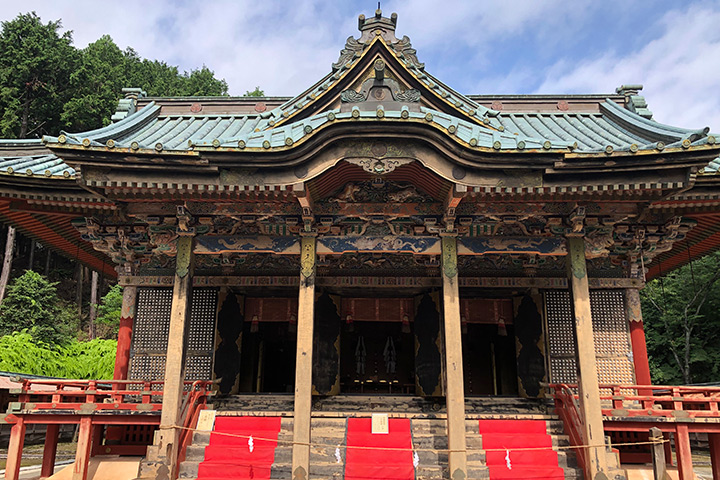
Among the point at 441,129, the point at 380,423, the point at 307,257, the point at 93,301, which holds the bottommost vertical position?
the point at 380,423

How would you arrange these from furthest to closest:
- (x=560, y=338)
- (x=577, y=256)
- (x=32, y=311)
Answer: (x=32, y=311) → (x=560, y=338) → (x=577, y=256)

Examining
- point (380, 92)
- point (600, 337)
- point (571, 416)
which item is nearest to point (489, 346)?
point (600, 337)

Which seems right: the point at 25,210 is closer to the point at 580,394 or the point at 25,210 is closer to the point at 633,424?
the point at 580,394

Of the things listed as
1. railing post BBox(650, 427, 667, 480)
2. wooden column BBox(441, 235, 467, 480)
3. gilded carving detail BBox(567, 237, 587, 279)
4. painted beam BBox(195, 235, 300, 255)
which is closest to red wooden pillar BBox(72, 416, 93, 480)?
painted beam BBox(195, 235, 300, 255)

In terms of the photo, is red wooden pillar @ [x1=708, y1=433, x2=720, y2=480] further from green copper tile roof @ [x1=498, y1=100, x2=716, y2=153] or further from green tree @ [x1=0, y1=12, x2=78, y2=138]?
green tree @ [x1=0, y1=12, x2=78, y2=138]

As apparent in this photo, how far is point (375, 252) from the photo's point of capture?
11078mm

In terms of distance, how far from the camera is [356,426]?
379 inches

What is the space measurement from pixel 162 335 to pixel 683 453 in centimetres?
1117

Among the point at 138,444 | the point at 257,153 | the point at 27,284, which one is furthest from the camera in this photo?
the point at 27,284

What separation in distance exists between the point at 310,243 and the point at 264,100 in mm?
5716

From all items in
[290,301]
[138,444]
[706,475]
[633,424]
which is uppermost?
[290,301]

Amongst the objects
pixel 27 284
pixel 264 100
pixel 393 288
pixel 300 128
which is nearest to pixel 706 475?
pixel 393 288

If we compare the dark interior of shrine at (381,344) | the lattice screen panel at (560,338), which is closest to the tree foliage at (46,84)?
the dark interior of shrine at (381,344)

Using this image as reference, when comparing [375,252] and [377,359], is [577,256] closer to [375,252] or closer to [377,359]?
[375,252]
